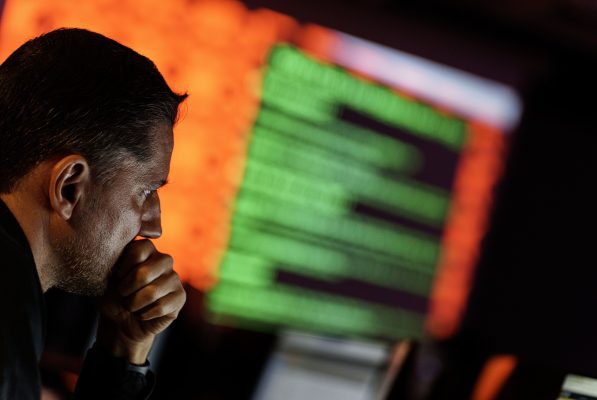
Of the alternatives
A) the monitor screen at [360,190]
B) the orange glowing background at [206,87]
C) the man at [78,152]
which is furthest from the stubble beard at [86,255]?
the monitor screen at [360,190]

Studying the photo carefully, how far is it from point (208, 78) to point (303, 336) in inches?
62.9

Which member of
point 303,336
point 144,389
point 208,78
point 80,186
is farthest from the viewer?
point 208,78

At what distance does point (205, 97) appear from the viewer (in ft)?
9.30

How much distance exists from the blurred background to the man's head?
3.81 ft

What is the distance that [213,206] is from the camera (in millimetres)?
2896

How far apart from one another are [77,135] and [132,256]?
0.27m

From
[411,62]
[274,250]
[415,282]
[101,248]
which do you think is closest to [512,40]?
[411,62]

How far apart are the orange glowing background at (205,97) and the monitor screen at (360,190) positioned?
49mm

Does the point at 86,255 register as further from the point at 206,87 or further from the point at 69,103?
A: the point at 206,87

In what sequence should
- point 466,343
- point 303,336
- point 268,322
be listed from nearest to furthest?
point 303,336 < point 268,322 < point 466,343

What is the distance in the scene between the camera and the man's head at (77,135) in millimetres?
1002

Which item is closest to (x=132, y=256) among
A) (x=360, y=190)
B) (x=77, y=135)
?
(x=77, y=135)

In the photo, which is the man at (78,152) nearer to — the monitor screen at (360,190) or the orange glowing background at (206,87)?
the orange glowing background at (206,87)

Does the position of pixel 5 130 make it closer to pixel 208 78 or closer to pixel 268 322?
pixel 208 78
